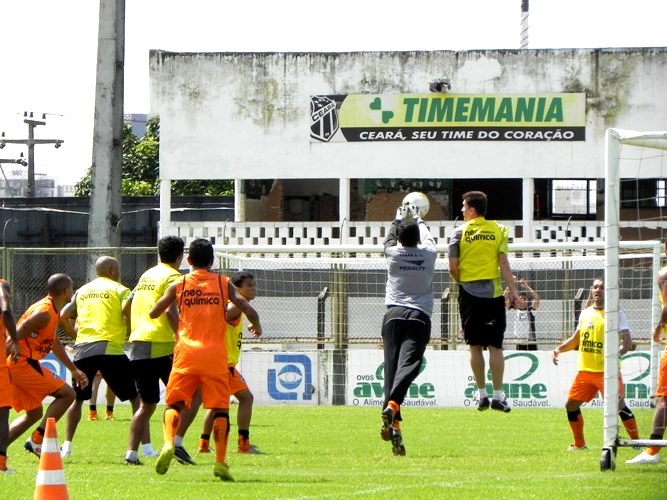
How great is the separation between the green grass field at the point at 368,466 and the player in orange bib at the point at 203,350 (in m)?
0.53

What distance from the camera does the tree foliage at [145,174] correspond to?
60.8 meters

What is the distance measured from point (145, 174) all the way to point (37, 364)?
53545 mm

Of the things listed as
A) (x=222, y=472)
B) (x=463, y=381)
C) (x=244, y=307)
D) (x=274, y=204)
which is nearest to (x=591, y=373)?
(x=244, y=307)

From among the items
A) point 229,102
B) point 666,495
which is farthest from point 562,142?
point 666,495

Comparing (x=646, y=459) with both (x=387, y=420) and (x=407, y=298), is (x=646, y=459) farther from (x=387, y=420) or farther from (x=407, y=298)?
(x=407, y=298)

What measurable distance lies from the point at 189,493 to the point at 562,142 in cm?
2412

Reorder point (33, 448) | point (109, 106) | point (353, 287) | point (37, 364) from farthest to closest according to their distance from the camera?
point (353, 287), point (109, 106), point (33, 448), point (37, 364)

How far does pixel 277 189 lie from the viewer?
37.8 meters

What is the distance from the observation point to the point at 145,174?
65.7 metres

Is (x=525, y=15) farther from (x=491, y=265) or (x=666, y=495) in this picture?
(x=666, y=495)

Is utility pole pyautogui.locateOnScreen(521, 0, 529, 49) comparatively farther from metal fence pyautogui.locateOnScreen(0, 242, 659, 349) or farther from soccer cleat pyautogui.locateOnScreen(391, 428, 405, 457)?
soccer cleat pyautogui.locateOnScreen(391, 428, 405, 457)

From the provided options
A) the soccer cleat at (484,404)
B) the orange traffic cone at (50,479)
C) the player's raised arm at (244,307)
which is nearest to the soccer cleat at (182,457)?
the player's raised arm at (244,307)

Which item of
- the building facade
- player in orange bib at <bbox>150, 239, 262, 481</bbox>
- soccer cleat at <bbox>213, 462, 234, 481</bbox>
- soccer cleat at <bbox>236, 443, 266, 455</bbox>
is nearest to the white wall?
the building facade

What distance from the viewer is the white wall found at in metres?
32.7
